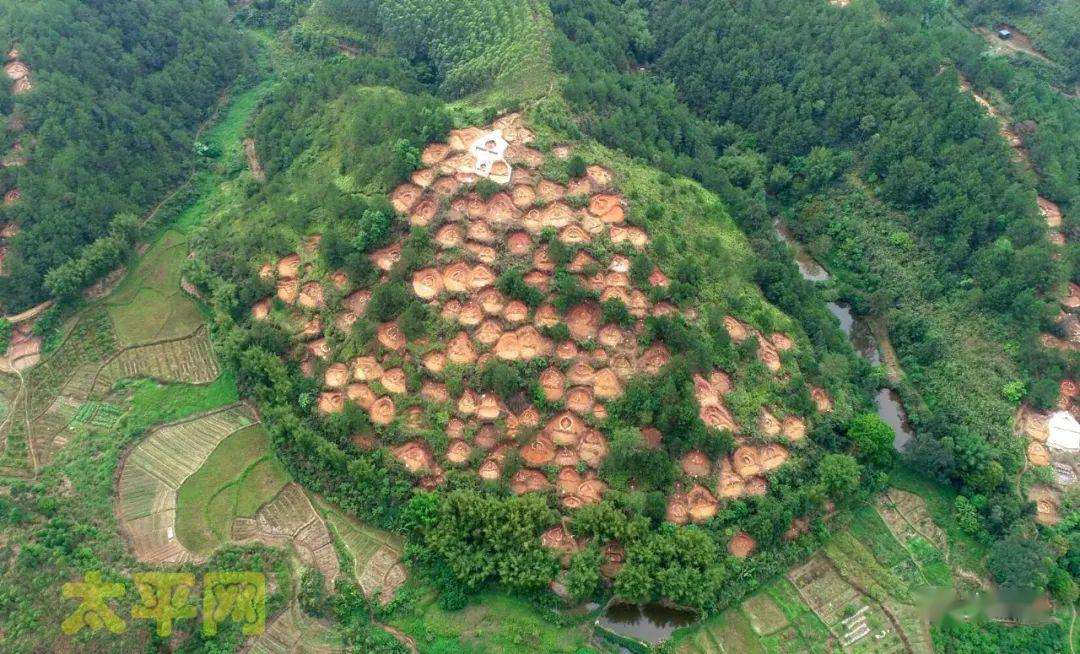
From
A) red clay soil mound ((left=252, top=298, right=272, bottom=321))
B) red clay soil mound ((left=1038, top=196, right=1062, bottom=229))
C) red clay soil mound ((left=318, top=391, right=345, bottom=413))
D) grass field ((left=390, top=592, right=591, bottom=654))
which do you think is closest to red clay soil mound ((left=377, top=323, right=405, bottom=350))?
red clay soil mound ((left=318, top=391, right=345, bottom=413))

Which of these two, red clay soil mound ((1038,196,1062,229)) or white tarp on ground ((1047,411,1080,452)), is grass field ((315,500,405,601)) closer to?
white tarp on ground ((1047,411,1080,452))

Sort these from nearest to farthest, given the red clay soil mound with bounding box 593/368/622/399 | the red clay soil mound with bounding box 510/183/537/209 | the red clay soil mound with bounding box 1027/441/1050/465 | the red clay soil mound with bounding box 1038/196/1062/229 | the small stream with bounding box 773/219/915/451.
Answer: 1. the red clay soil mound with bounding box 593/368/622/399
2. the red clay soil mound with bounding box 1027/441/1050/465
3. the red clay soil mound with bounding box 510/183/537/209
4. the small stream with bounding box 773/219/915/451
5. the red clay soil mound with bounding box 1038/196/1062/229

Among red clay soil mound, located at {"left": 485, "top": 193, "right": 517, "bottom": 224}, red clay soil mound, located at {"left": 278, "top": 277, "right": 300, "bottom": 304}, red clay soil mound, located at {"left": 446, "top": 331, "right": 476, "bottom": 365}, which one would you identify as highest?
red clay soil mound, located at {"left": 485, "top": 193, "right": 517, "bottom": 224}

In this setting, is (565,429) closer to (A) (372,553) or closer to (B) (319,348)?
(A) (372,553)

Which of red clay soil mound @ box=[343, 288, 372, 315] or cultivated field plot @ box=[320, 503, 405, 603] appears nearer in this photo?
cultivated field plot @ box=[320, 503, 405, 603]

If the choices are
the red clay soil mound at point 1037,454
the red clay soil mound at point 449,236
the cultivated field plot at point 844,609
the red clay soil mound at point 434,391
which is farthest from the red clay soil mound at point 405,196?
the red clay soil mound at point 1037,454

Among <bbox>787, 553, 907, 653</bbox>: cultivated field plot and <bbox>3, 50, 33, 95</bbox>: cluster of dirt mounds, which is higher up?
<bbox>3, 50, 33, 95</bbox>: cluster of dirt mounds

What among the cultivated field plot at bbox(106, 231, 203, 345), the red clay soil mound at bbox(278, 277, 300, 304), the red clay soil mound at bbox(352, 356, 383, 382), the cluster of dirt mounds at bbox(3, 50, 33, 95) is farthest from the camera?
the cluster of dirt mounds at bbox(3, 50, 33, 95)
